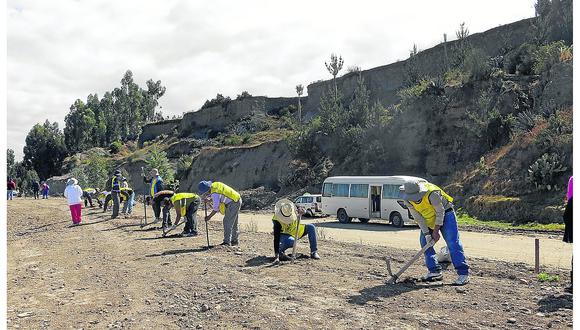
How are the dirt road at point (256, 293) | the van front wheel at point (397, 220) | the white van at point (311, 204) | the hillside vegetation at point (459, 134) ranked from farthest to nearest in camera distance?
the white van at point (311, 204), the hillside vegetation at point (459, 134), the van front wheel at point (397, 220), the dirt road at point (256, 293)

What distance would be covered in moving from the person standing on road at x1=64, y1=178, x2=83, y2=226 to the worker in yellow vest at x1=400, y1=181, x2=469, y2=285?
13.2 m

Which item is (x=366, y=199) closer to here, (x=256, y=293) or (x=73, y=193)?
(x=73, y=193)

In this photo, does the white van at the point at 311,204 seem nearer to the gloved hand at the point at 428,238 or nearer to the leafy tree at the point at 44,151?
the gloved hand at the point at 428,238

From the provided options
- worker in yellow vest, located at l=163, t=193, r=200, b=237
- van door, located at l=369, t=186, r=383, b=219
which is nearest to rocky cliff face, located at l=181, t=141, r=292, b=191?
van door, located at l=369, t=186, r=383, b=219

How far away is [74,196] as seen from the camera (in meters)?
17.8

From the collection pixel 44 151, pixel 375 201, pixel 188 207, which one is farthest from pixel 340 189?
pixel 44 151

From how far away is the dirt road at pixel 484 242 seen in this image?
40.7ft

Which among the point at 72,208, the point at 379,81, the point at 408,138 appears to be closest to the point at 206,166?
the point at 379,81

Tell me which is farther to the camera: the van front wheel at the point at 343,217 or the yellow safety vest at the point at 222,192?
the van front wheel at the point at 343,217

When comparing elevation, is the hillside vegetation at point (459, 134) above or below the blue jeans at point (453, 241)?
above

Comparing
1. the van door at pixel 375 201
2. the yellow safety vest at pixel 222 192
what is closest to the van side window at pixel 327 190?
the van door at pixel 375 201

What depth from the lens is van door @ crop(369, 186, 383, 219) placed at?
22789 mm

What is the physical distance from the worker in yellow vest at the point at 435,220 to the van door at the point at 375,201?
1487 cm

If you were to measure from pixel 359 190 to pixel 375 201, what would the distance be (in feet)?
3.04
